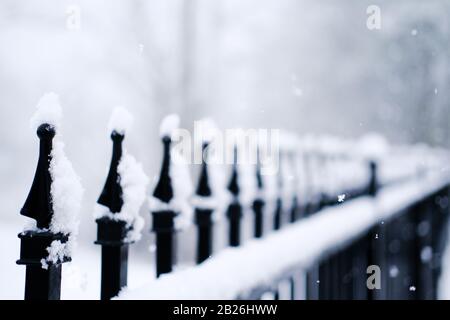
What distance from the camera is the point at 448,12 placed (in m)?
10.0

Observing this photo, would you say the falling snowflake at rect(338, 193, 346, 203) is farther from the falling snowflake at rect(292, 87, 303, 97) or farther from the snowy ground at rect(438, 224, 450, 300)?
the falling snowflake at rect(292, 87, 303, 97)

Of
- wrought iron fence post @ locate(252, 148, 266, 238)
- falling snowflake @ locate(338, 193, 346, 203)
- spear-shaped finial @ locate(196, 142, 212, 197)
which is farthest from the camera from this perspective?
falling snowflake @ locate(338, 193, 346, 203)

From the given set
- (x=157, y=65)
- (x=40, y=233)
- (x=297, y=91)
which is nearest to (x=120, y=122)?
(x=40, y=233)

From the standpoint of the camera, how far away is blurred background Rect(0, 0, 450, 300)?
28.4ft

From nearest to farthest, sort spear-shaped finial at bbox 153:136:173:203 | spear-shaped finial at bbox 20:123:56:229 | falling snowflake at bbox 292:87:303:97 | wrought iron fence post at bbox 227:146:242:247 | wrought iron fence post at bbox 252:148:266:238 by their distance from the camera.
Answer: spear-shaped finial at bbox 20:123:56:229 < spear-shaped finial at bbox 153:136:173:203 < wrought iron fence post at bbox 227:146:242:247 < wrought iron fence post at bbox 252:148:266:238 < falling snowflake at bbox 292:87:303:97

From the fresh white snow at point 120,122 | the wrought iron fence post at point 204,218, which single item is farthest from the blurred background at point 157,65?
the fresh white snow at point 120,122

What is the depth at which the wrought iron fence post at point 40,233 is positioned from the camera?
1.22 m

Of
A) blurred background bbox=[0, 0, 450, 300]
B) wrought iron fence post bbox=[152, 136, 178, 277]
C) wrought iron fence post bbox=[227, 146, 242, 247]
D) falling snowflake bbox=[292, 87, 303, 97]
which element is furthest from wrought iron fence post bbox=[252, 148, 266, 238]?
falling snowflake bbox=[292, 87, 303, 97]

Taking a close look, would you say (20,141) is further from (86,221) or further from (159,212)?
(159,212)

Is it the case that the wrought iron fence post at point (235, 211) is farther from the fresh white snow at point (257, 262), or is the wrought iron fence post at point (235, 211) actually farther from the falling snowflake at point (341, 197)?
the falling snowflake at point (341, 197)

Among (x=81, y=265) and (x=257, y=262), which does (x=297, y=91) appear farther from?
(x=257, y=262)

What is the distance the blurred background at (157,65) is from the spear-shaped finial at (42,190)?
5359 mm

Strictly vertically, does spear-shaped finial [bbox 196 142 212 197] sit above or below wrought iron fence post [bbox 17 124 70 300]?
above

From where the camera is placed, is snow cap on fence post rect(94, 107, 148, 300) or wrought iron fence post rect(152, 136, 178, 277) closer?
snow cap on fence post rect(94, 107, 148, 300)
